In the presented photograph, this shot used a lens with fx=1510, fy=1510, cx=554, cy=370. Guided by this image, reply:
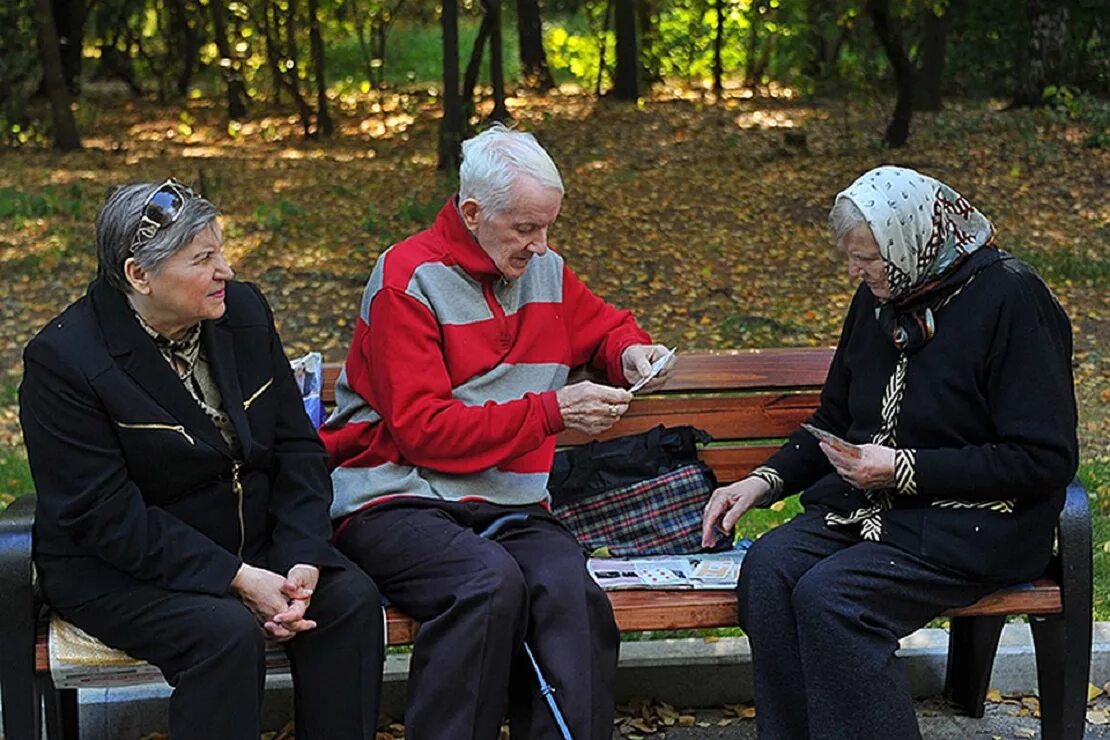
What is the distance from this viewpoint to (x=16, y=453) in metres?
6.68

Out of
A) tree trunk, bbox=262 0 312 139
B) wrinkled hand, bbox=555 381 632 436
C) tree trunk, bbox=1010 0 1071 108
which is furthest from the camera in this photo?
tree trunk, bbox=262 0 312 139

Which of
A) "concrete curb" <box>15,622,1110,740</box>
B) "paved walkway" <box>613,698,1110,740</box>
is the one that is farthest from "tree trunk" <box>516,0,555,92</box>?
"paved walkway" <box>613,698,1110,740</box>

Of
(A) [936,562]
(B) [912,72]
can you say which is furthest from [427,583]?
(B) [912,72]

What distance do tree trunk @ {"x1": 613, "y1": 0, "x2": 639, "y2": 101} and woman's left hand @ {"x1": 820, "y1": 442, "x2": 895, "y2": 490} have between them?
13.1 meters

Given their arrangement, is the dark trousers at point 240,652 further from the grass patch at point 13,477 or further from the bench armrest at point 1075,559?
the grass patch at point 13,477

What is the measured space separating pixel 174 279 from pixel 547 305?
100 centimetres

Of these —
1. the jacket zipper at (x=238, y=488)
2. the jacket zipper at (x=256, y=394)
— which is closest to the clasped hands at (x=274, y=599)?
the jacket zipper at (x=238, y=488)

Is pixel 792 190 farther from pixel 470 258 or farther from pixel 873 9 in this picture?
pixel 470 258

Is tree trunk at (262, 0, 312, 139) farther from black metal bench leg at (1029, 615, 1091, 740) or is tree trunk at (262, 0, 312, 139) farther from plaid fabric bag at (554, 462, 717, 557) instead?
black metal bench leg at (1029, 615, 1091, 740)

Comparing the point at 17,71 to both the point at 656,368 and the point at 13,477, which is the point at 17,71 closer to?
the point at 13,477

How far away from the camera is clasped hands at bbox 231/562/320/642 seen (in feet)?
10.8

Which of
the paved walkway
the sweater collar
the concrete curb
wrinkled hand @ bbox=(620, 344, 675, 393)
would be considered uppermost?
the sweater collar

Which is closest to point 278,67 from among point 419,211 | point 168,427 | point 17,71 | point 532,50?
point 17,71

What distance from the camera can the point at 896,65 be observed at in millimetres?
12352
